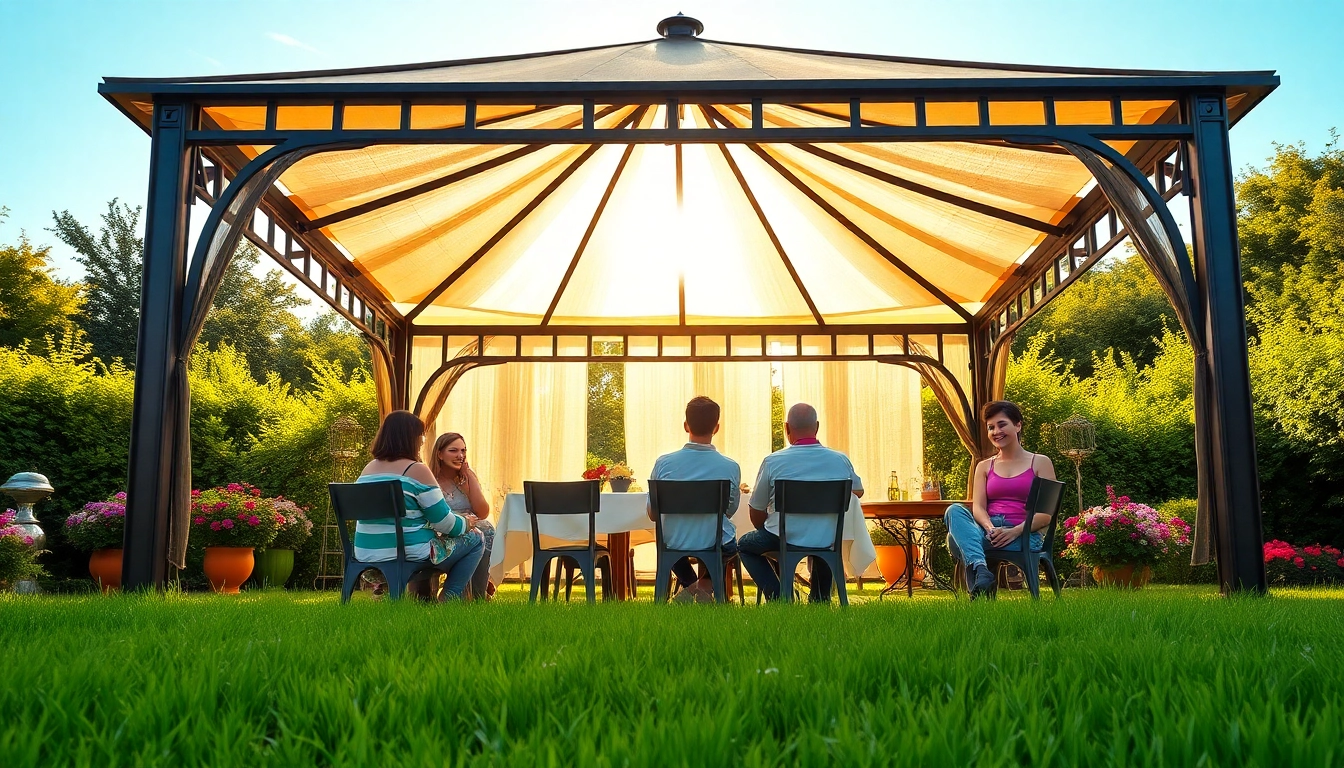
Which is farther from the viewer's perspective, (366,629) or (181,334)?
(181,334)

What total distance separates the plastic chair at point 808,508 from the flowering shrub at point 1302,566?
581 cm

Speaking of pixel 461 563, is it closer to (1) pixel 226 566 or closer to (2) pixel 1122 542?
(1) pixel 226 566

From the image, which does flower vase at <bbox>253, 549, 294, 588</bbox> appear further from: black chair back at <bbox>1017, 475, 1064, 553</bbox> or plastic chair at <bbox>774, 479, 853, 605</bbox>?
black chair back at <bbox>1017, 475, 1064, 553</bbox>

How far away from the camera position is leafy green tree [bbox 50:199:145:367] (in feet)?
70.3

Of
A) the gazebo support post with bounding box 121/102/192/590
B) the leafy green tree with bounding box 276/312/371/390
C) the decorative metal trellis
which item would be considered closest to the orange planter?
the decorative metal trellis

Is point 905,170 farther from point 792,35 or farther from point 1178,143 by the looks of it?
point 792,35

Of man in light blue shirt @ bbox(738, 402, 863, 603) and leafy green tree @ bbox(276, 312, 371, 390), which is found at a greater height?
leafy green tree @ bbox(276, 312, 371, 390)

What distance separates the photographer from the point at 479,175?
7.86 metres

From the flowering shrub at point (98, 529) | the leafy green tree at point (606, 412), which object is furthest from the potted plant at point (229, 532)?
the leafy green tree at point (606, 412)

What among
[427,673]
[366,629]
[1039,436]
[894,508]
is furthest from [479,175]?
[1039,436]

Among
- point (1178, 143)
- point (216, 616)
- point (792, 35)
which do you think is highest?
point (792, 35)

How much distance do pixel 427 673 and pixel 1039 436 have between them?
11.6m

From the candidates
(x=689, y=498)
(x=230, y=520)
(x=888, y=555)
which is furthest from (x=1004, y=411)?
(x=230, y=520)

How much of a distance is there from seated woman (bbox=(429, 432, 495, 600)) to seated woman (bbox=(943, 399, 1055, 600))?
2.59 meters
